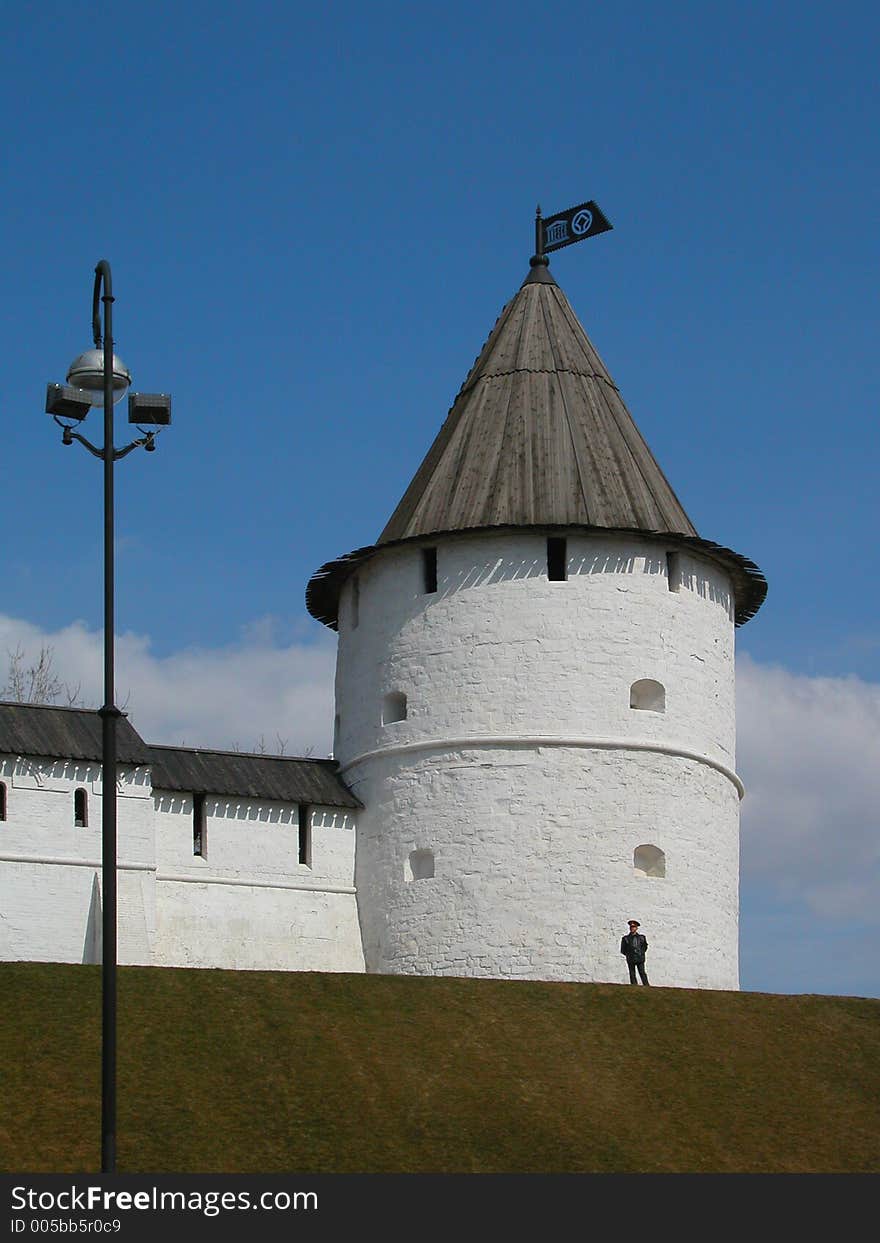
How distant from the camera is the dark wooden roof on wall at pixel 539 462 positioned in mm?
35656

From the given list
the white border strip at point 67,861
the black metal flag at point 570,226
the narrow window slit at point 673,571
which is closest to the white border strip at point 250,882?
the white border strip at point 67,861

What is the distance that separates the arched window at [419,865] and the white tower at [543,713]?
0.04 m

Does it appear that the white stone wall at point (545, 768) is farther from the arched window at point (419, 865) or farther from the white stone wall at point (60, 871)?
the white stone wall at point (60, 871)

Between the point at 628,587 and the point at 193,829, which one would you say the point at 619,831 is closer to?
the point at 628,587

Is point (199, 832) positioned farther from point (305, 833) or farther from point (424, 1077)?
point (424, 1077)

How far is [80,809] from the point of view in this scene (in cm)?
3334

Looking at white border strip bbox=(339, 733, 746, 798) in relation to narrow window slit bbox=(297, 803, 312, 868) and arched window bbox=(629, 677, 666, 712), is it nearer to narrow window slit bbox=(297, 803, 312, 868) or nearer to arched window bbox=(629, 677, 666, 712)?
arched window bbox=(629, 677, 666, 712)

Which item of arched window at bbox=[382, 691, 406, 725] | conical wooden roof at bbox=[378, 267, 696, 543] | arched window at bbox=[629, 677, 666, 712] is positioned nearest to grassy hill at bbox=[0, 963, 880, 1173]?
arched window at bbox=[629, 677, 666, 712]

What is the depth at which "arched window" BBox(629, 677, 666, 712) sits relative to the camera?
35.2m

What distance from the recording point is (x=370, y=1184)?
2175cm

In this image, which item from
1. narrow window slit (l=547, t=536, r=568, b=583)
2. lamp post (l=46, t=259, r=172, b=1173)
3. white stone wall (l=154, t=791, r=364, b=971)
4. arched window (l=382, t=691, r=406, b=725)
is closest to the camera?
lamp post (l=46, t=259, r=172, b=1173)

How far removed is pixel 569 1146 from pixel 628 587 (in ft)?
39.1

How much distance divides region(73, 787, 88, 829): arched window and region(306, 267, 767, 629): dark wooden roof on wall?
6220 mm

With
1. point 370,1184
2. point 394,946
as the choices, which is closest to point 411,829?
point 394,946
